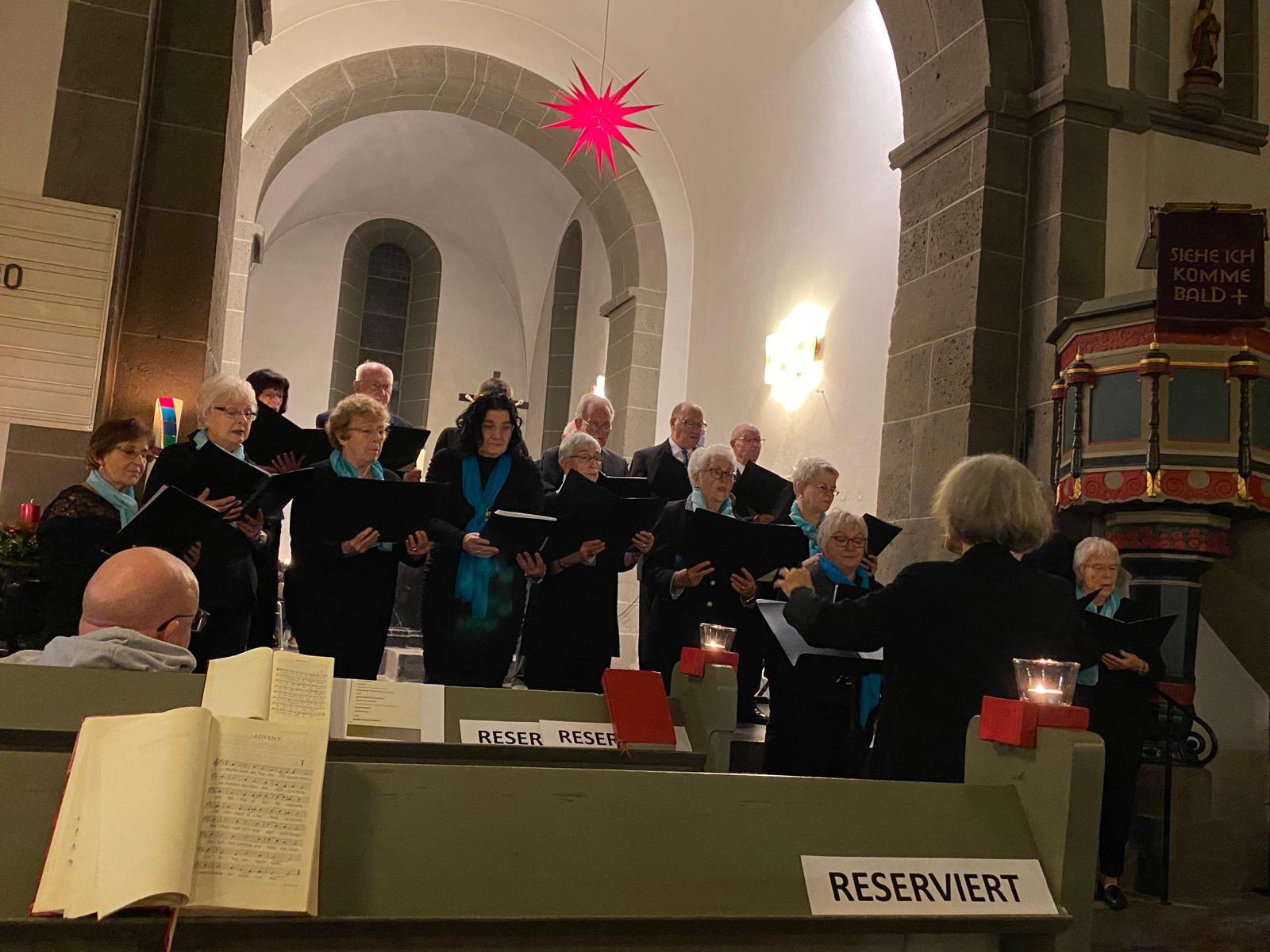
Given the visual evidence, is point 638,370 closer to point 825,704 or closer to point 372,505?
point 825,704

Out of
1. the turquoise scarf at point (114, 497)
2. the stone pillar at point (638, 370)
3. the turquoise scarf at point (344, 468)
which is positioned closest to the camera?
the turquoise scarf at point (114, 497)

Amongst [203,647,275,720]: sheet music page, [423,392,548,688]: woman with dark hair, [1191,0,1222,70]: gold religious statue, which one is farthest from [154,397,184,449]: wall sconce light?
[1191,0,1222,70]: gold religious statue

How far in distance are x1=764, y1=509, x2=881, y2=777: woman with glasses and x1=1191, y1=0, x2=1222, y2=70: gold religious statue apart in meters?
3.86

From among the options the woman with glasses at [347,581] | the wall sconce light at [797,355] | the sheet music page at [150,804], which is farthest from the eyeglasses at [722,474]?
the wall sconce light at [797,355]

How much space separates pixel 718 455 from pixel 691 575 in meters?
0.55

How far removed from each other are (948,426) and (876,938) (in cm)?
457

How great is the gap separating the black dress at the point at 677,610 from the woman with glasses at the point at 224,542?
142 cm

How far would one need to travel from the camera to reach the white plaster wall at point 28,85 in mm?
4574

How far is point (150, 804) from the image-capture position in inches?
51.3

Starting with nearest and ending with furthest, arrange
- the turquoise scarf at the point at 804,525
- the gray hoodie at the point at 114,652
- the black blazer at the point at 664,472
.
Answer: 1. the gray hoodie at the point at 114,652
2. the turquoise scarf at the point at 804,525
3. the black blazer at the point at 664,472

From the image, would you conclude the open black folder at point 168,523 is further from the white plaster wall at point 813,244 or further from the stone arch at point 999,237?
the white plaster wall at point 813,244

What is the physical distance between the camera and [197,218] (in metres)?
4.97

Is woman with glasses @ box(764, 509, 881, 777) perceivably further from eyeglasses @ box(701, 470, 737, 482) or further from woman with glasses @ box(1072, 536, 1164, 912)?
woman with glasses @ box(1072, 536, 1164, 912)

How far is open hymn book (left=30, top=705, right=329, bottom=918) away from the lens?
1282mm
